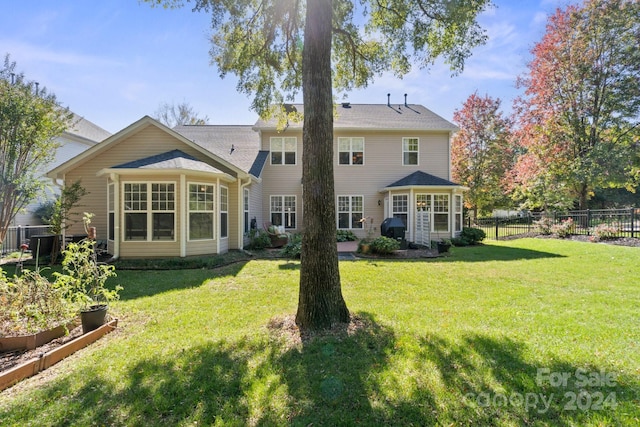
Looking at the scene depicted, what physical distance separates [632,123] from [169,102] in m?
35.7

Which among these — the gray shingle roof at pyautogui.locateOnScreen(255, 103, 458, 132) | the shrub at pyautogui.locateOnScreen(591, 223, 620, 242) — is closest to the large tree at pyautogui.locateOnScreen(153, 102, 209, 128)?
the gray shingle roof at pyautogui.locateOnScreen(255, 103, 458, 132)

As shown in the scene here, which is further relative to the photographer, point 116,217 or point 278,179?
point 278,179

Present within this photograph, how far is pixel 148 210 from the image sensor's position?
9.06 meters

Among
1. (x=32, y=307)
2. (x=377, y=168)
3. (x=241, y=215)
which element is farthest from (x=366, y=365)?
(x=377, y=168)

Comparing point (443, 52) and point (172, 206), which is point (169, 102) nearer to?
point (172, 206)

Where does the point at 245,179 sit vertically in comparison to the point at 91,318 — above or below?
above

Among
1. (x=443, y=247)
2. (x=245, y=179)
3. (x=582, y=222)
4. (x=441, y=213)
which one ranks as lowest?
(x=443, y=247)

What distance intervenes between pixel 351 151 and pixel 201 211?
8923 mm

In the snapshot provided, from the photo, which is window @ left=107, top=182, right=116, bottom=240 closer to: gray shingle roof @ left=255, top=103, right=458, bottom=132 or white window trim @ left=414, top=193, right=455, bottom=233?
gray shingle roof @ left=255, top=103, right=458, bottom=132

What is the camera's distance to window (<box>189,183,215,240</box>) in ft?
30.7

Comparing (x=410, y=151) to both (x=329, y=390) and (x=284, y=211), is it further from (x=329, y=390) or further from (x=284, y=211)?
(x=329, y=390)

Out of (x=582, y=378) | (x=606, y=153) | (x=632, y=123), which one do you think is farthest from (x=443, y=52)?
(x=632, y=123)

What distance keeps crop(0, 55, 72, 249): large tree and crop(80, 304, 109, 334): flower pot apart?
9.17 metres

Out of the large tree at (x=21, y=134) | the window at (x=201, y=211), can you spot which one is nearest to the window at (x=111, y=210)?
the large tree at (x=21, y=134)
